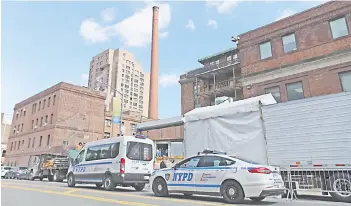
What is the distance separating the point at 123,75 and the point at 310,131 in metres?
100

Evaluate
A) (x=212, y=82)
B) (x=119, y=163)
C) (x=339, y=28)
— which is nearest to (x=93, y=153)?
(x=119, y=163)

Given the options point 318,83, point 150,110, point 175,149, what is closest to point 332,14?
point 318,83

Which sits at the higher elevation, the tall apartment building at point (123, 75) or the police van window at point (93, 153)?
the tall apartment building at point (123, 75)

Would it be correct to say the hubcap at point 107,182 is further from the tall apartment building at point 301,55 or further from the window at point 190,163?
the tall apartment building at point 301,55

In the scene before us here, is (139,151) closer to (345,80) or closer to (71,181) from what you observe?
(71,181)

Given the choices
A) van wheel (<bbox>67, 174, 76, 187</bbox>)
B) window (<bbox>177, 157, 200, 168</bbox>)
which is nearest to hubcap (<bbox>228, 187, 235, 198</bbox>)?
window (<bbox>177, 157, 200, 168</bbox>)

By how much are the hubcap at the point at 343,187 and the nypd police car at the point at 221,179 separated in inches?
81.1

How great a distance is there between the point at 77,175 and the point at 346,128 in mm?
13025

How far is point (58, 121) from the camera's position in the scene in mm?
42500

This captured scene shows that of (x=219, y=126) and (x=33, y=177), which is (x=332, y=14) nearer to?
(x=219, y=126)

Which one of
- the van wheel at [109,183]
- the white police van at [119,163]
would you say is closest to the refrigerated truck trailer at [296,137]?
the white police van at [119,163]

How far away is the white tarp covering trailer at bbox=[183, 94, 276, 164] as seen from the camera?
11234mm

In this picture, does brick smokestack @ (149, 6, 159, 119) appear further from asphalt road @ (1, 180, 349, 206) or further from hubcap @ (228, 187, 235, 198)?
hubcap @ (228, 187, 235, 198)

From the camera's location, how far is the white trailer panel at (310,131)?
9.11 meters
